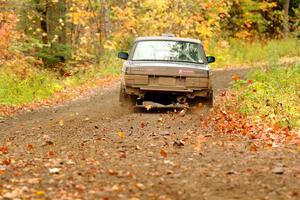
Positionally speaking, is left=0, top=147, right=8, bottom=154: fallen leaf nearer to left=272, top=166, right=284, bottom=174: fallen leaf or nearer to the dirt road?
the dirt road

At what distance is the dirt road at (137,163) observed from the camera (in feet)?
20.4

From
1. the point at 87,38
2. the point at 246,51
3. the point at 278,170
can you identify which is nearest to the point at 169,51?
the point at 278,170

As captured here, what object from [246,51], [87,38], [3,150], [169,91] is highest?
[87,38]

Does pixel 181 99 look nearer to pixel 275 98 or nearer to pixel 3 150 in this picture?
pixel 275 98

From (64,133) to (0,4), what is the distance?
39.3 feet

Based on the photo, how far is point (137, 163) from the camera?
751cm

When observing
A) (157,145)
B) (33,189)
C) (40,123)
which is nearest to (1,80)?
(40,123)

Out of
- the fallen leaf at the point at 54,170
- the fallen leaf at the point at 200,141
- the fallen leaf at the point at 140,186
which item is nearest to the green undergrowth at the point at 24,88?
the fallen leaf at the point at 200,141

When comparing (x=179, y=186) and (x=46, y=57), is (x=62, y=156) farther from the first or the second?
(x=46, y=57)

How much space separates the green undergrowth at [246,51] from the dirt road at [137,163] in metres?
18.8

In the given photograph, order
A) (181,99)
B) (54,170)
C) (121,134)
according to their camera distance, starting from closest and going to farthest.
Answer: (54,170), (121,134), (181,99)

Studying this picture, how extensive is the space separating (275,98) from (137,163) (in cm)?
596

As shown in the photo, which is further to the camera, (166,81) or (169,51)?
(169,51)

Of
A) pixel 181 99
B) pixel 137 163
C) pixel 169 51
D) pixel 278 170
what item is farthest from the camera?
pixel 169 51
